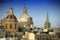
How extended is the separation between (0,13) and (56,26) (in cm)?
117

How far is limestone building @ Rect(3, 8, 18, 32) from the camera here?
21.5ft

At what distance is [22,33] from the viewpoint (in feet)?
21.3

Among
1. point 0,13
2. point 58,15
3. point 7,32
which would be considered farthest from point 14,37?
point 58,15

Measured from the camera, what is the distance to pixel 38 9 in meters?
6.50

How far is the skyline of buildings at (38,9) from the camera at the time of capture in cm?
646

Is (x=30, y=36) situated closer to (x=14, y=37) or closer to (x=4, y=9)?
(x=14, y=37)

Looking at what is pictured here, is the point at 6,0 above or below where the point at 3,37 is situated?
above

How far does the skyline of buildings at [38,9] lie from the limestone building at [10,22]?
0.31 feet

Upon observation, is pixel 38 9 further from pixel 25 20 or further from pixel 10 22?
pixel 10 22

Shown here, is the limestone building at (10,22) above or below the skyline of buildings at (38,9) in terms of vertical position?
below

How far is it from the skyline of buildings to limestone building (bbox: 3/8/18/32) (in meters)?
0.09

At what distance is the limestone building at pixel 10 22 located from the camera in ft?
21.5

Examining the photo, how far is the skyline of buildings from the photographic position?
6.46 meters

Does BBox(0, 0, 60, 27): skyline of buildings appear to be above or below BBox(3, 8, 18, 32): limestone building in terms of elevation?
above
